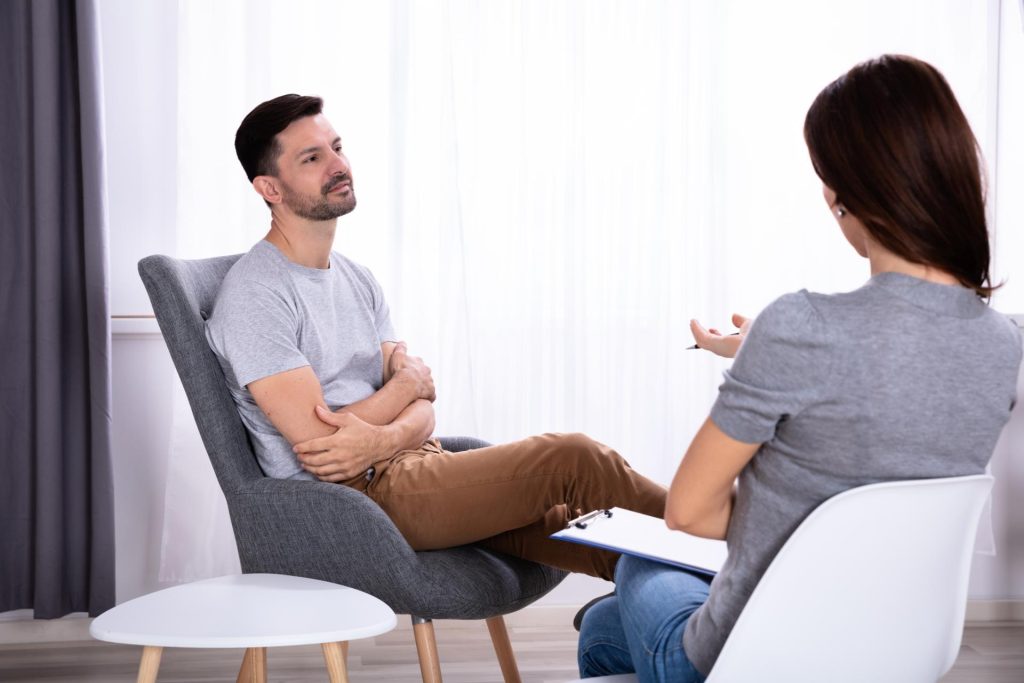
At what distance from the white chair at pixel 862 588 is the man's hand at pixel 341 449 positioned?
99 cm

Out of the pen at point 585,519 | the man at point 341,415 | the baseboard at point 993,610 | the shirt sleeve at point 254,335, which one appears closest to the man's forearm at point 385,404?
the man at point 341,415

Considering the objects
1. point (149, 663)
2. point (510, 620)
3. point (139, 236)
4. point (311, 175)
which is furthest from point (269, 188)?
point (510, 620)

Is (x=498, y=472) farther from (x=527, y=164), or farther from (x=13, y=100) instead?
(x=13, y=100)

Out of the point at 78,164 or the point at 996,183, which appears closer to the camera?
the point at 78,164

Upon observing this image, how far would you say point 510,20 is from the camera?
9.63 feet

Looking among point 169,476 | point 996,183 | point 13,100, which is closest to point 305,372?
point 169,476

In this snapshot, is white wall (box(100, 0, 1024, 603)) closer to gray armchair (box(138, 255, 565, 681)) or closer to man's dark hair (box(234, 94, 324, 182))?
man's dark hair (box(234, 94, 324, 182))

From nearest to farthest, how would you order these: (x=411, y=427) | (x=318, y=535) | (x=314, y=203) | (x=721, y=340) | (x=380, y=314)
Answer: (x=721, y=340) → (x=318, y=535) → (x=411, y=427) → (x=314, y=203) → (x=380, y=314)

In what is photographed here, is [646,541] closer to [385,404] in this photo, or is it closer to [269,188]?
[385,404]

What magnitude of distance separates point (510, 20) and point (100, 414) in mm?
1620

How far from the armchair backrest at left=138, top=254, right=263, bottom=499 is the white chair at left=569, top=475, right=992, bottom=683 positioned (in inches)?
43.3

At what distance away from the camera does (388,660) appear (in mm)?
2746

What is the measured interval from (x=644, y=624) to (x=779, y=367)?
37 centimetres

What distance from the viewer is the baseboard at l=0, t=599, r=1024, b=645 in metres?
2.88
